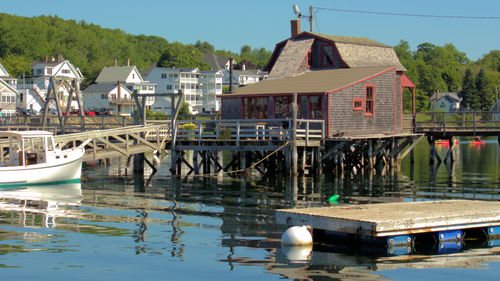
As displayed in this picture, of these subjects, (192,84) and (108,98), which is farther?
(192,84)

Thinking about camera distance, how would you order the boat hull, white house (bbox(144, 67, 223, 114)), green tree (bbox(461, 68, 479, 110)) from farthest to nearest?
white house (bbox(144, 67, 223, 114)), green tree (bbox(461, 68, 479, 110)), the boat hull

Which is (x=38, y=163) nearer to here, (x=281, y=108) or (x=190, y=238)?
(x=190, y=238)

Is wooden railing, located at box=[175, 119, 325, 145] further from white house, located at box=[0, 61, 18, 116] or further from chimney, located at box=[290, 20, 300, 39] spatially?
white house, located at box=[0, 61, 18, 116]

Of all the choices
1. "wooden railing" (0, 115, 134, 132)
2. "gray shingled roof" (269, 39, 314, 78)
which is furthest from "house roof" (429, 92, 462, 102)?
"gray shingled roof" (269, 39, 314, 78)

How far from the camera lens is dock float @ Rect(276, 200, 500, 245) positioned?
633 inches

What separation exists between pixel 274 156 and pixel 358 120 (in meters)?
5.16

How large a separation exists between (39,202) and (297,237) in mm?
11727

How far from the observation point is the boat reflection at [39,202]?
20250 millimetres

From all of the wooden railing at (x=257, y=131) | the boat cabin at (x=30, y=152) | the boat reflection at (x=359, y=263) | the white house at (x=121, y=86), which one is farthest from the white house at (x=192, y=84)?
the boat reflection at (x=359, y=263)

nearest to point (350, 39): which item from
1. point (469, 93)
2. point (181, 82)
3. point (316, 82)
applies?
point (316, 82)

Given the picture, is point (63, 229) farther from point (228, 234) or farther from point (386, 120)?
point (386, 120)

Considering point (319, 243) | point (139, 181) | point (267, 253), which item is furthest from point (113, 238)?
point (139, 181)

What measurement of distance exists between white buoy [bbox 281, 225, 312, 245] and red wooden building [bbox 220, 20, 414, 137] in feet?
66.8

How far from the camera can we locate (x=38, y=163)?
29.7 m
